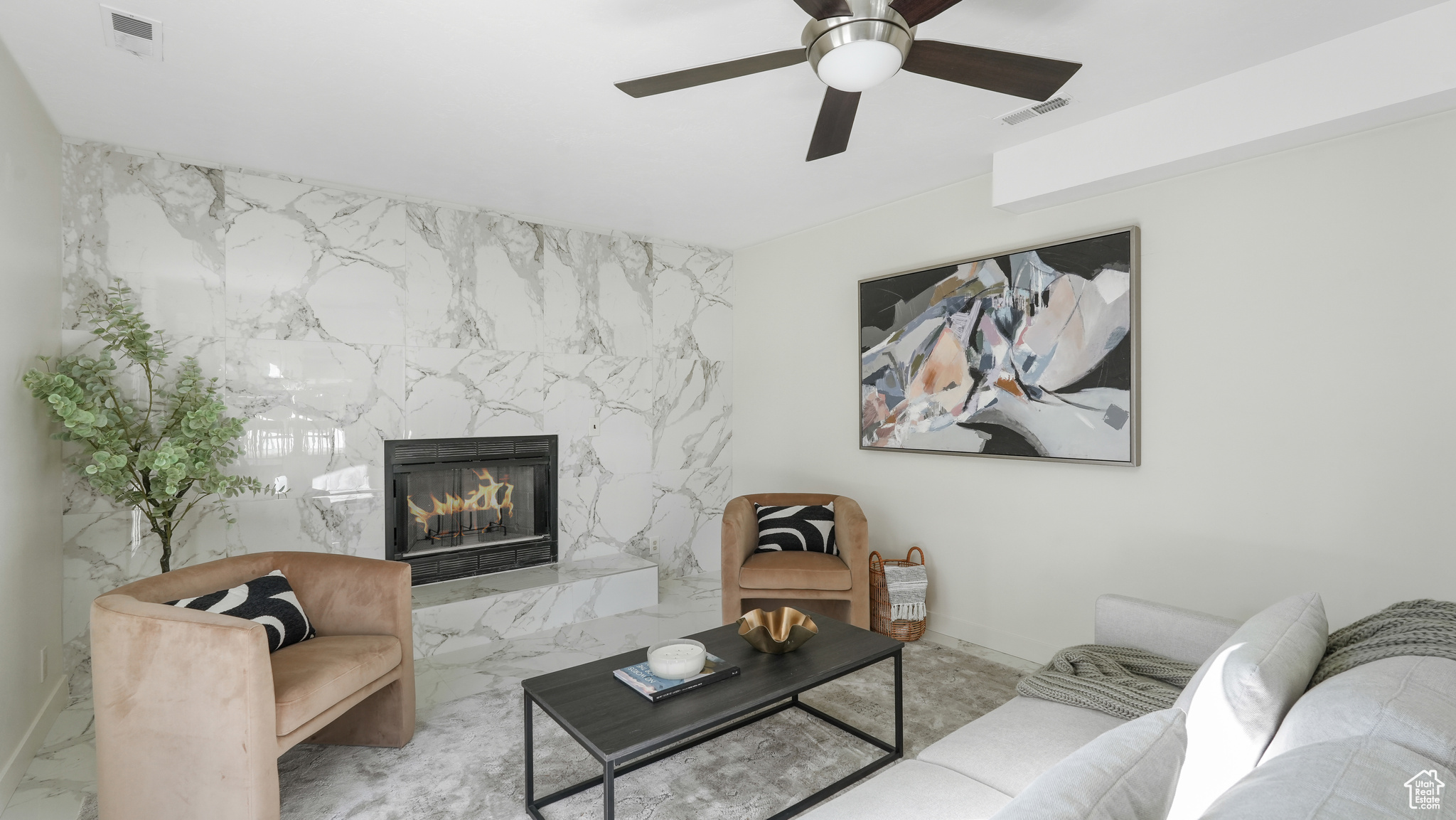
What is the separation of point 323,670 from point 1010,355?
127 inches

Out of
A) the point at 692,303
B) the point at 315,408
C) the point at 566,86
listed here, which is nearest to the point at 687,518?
the point at 692,303

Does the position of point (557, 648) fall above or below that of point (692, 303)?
below

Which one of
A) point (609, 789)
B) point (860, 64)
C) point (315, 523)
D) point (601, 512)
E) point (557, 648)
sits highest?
point (860, 64)

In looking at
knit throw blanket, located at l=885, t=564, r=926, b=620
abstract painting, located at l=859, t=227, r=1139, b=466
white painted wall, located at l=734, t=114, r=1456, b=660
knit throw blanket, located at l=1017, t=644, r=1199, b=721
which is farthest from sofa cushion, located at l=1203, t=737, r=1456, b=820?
knit throw blanket, located at l=885, t=564, r=926, b=620

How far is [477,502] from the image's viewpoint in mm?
4312

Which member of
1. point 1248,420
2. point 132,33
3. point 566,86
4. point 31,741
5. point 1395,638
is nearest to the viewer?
point 1395,638

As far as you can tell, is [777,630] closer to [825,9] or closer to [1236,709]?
[1236,709]

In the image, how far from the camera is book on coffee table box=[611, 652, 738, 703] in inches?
80.3

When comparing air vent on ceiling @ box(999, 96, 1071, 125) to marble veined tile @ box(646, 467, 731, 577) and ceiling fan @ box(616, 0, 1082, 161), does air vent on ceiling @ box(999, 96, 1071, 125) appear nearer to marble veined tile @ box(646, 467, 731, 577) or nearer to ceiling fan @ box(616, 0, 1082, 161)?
ceiling fan @ box(616, 0, 1082, 161)

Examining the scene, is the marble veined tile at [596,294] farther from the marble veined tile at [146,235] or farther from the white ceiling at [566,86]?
the marble veined tile at [146,235]

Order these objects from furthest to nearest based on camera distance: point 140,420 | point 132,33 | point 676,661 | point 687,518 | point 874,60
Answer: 1. point 687,518
2. point 140,420
3. point 132,33
4. point 676,661
5. point 874,60

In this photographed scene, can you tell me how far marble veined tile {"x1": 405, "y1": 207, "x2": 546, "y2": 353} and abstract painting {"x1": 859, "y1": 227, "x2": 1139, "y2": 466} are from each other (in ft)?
7.02

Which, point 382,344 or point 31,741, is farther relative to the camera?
point 382,344

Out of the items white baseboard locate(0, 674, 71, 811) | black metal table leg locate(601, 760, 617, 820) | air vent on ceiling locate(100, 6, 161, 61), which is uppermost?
air vent on ceiling locate(100, 6, 161, 61)
